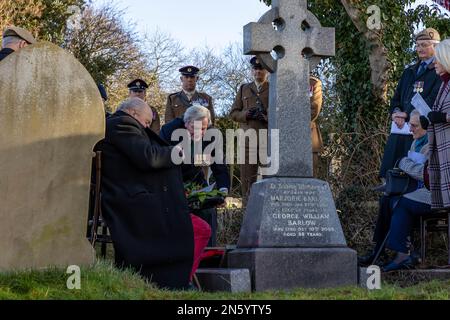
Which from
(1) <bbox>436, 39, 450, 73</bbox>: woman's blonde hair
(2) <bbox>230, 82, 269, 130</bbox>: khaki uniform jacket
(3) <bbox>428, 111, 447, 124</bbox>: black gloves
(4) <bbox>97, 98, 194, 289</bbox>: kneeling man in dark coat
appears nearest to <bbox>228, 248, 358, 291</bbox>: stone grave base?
(4) <bbox>97, 98, 194, 289</bbox>: kneeling man in dark coat

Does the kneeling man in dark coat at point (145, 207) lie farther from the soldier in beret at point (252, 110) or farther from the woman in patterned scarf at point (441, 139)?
the soldier in beret at point (252, 110)

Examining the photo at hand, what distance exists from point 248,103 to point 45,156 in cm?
506

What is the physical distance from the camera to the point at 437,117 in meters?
8.33

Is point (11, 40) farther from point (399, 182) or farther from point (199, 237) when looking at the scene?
point (399, 182)

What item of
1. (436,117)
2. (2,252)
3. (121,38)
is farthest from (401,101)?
(121,38)

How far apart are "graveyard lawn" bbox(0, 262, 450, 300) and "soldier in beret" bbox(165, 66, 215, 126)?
18.1 ft

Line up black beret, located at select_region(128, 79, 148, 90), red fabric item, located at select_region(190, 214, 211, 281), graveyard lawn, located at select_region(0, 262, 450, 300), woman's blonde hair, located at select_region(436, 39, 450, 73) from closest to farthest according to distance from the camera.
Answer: graveyard lawn, located at select_region(0, 262, 450, 300), red fabric item, located at select_region(190, 214, 211, 281), woman's blonde hair, located at select_region(436, 39, 450, 73), black beret, located at select_region(128, 79, 148, 90)

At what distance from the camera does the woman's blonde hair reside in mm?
8328

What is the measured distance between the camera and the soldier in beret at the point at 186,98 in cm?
1259

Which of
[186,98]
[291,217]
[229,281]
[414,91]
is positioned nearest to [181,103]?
[186,98]

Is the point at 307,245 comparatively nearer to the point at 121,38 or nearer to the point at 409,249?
the point at 409,249

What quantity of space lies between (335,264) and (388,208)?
145 cm

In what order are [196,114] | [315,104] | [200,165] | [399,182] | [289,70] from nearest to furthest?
[289,70] < [399,182] < [196,114] < [200,165] < [315,104]

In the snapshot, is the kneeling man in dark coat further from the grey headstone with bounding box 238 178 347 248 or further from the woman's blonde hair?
the woman's blonde hair
